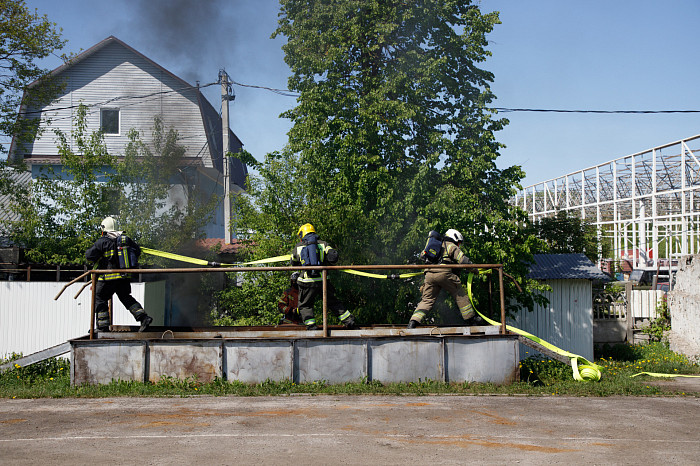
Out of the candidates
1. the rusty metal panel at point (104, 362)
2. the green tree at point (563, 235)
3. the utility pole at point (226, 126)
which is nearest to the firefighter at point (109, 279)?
the rusty metal panel at point (104, 362)

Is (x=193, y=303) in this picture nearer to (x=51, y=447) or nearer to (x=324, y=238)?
(x=324, y=238)

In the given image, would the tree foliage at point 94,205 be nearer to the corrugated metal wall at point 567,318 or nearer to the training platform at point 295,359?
the training platform at point 295,359

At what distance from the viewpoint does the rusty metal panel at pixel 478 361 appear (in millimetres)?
8641

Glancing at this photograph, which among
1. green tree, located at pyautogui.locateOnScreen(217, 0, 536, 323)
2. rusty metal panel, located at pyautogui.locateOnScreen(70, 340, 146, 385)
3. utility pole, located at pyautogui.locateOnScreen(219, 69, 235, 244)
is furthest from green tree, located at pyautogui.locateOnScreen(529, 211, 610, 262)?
rusty metal panel, located at pyautogui.locateOnScreen(70, 340, 146, 385)

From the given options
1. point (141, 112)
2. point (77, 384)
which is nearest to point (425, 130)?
point (77, 384)

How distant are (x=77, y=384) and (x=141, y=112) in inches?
577

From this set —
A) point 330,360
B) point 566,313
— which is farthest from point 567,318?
point 330,360

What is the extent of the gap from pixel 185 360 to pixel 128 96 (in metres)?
15.3

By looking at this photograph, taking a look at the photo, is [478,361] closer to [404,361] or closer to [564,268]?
[404,361]

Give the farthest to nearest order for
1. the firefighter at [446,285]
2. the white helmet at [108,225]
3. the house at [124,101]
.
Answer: the house at [124,101] < the firefighter at [446,285] < the white helmet at [108,225]

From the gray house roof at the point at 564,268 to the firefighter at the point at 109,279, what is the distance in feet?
33.4

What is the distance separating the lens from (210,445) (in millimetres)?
5609

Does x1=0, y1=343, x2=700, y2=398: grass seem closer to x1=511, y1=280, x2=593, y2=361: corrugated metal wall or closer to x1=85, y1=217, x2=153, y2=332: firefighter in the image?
x1=85, y1=217, x2=153, y2=332: firefighter

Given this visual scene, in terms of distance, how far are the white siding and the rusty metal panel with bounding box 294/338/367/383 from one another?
1374 cm
